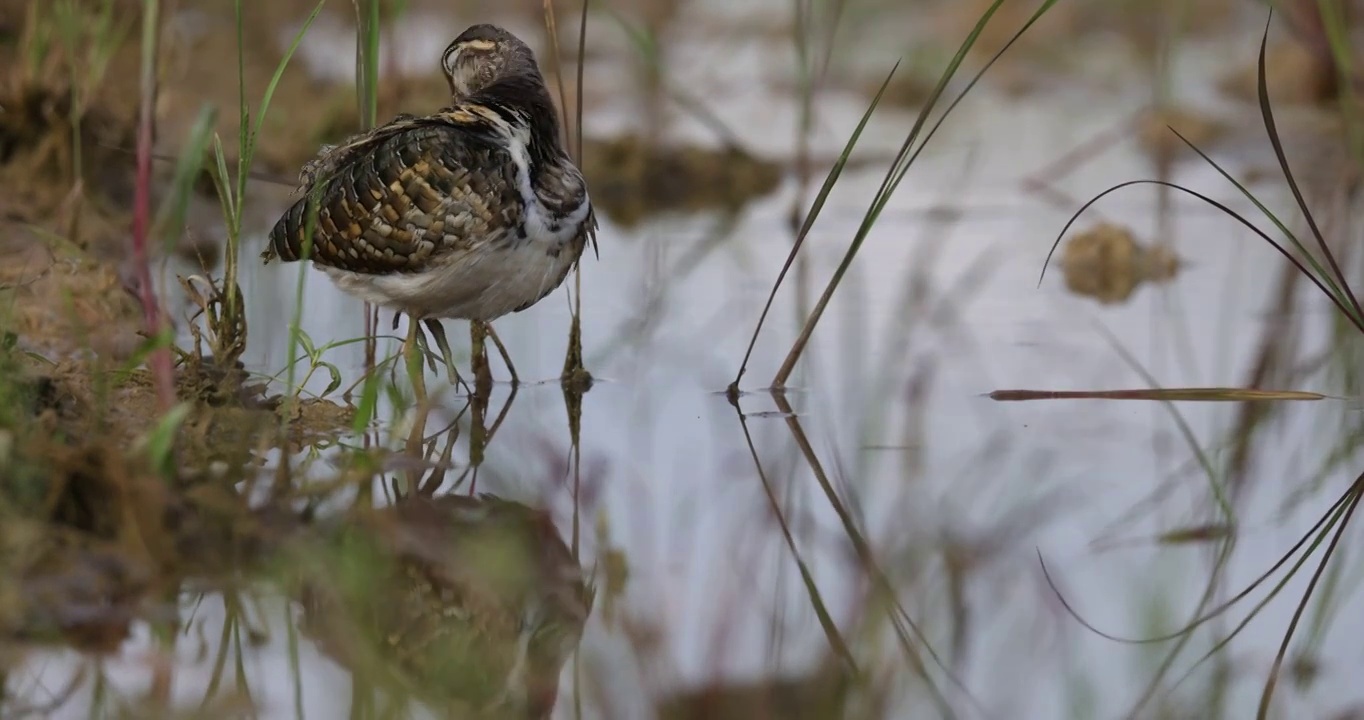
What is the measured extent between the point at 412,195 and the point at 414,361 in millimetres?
470

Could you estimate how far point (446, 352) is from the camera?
4.81 m

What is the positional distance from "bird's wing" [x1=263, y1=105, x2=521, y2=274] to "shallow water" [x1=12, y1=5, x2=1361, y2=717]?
0.99ft

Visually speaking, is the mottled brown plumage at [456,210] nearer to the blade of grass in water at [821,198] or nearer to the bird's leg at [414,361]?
the bird's leg at [414,361]

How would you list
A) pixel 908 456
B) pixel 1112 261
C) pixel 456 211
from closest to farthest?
pixel 908 456 → pixel 456 211 → pixel 1112 261

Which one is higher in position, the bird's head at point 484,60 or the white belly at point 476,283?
the bird's head at point 484,60

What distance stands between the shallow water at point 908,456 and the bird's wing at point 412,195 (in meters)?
0.30

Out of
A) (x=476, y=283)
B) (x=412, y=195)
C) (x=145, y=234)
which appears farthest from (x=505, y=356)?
(x=145, y=234)

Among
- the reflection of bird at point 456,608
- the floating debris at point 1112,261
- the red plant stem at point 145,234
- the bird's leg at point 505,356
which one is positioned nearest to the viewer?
the reflection of bird at point 456,608

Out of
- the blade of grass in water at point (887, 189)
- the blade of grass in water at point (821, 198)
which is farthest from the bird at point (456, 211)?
the blade of grass in water at point (887, 189)

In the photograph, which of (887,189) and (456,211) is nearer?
(456,211)

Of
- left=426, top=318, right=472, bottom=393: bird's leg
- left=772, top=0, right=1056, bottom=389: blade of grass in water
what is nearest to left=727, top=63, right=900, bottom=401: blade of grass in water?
left=772, top=0, right=1056, bottom=389: blade of grass in water

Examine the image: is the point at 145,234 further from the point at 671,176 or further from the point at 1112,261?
the point at 671,176

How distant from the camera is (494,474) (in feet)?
13.1

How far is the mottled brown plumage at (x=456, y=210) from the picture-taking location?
4.25m
